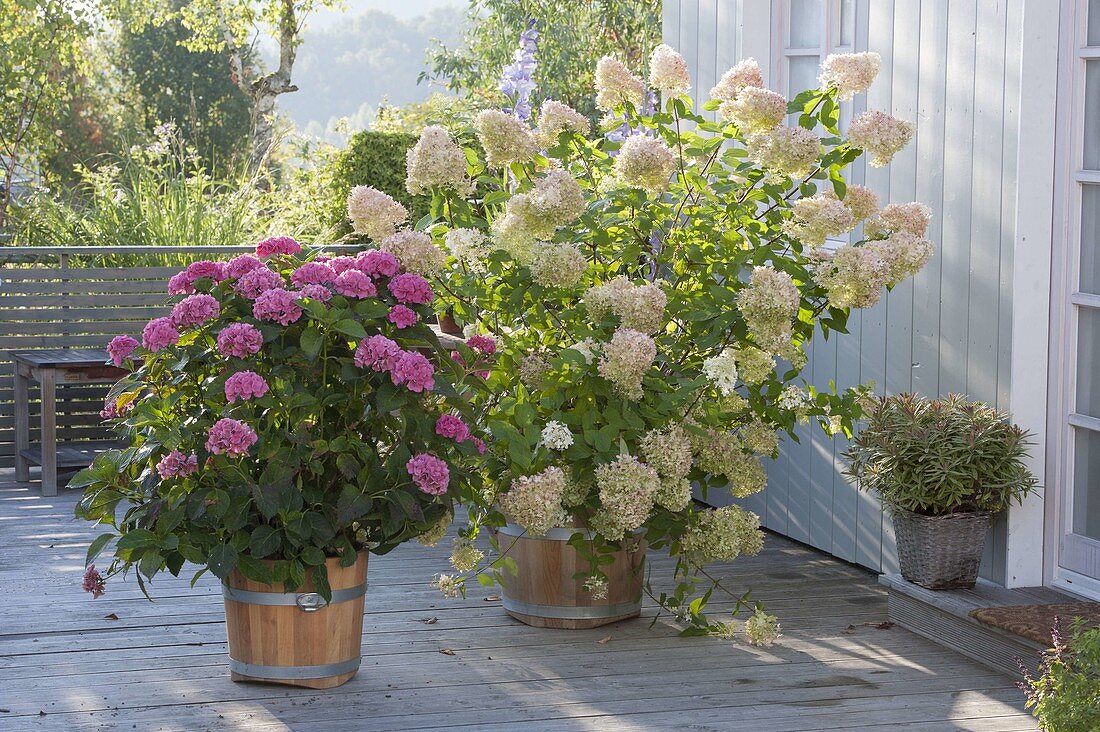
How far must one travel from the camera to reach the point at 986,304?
3.74 metres

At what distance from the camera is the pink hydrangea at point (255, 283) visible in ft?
10.00

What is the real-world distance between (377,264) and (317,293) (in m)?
0.22

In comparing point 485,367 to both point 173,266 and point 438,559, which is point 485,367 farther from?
point 173,266

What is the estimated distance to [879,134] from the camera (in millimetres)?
3332

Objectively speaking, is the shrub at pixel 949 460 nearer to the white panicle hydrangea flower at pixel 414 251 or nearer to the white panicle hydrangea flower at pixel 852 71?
the white panicle hydrangea flower at pixel 852 71

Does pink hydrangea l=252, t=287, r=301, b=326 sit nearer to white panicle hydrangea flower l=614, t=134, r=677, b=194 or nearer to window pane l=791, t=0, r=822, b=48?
white panicle hydrangea flower l=614, t=134, r=677, b=194

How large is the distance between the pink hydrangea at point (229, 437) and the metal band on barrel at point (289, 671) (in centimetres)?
64

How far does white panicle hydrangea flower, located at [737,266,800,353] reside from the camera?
3188 millimetres

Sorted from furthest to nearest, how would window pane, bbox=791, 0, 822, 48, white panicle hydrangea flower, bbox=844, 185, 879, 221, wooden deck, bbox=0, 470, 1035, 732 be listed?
1. window pane, bbox=791, 0, 822, 48
2. white panicle hydrangea flower, bbox=844, 185, 879, 221
3. wooden deck, bbox=0, 470, 1035, 732

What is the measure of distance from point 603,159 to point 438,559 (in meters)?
1.77

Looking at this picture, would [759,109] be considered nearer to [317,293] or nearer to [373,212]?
[373,212]

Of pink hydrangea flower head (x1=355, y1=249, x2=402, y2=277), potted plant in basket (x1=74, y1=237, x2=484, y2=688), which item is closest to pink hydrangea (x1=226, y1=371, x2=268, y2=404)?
potted plant in basket (x1=74, y1=237, x2=484, y2=688)

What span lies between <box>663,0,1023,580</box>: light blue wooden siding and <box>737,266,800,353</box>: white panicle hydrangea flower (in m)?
0.81

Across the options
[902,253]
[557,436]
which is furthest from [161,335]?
[902,253]
